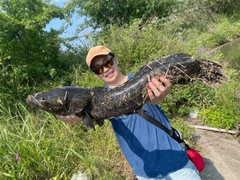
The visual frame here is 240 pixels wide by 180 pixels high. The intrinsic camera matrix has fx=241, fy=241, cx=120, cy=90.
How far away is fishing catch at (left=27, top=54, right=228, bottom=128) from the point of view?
2.18 m

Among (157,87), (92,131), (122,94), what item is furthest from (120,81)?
(92,131)

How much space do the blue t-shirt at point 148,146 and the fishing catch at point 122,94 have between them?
127mm

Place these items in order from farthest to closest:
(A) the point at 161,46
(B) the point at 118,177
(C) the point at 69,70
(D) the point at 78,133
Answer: (C) the point at 69,70, (A) the point at 161,46, (D) the point at 78,133, (B) the point at 118,177

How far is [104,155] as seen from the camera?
3.90 metres

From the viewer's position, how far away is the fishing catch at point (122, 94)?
2182 millimetres

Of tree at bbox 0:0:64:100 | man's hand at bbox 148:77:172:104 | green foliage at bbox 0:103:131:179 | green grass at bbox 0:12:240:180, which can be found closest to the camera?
man's hand at bbox 148:77:172:104

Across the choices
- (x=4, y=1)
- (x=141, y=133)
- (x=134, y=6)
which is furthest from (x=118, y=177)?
(x=134, y=6)

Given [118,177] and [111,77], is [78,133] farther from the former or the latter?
[111,77]

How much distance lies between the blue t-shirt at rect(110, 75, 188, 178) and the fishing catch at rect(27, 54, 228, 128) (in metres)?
0.13

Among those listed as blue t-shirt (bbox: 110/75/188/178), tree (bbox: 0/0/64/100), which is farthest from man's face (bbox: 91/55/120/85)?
tree (bbox: 0/0/64/100)

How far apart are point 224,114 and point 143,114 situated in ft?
10.5

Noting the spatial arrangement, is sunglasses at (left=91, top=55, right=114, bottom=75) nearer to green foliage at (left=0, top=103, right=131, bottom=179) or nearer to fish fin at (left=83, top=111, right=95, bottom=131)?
fish fin at (left=83, top=111, right=95, bottom=131)

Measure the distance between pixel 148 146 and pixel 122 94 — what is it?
53 cm

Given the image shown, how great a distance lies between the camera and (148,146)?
2186mm
